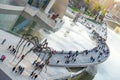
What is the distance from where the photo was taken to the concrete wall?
185ft

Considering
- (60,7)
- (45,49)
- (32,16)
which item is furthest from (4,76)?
(60,7)

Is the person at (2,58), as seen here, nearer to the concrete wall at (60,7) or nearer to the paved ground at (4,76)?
the paved ground at (4,76)

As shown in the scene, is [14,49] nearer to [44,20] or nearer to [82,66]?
[82,66]

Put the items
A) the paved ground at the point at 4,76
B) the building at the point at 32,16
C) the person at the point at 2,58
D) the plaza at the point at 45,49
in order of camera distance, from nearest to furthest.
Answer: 1. the paved ground at the point at 4,76
2. the person at the point at 2,58
3. the plaza at the point at 45,49
4. the building at the point at 32,16

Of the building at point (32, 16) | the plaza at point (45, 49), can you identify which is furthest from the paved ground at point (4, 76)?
the building at point (32, 16)

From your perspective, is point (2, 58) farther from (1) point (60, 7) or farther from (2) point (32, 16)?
(1) point (60, 7)

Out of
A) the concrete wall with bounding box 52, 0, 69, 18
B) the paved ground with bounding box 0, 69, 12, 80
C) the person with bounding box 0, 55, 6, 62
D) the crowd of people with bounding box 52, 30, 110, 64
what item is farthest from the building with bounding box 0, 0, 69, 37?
the paved ground with bounding box 0, 69, 12, 80

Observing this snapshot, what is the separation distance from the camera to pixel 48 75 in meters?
26.0

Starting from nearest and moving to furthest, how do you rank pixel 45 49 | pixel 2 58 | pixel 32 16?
pixel 2 58, pixel 45 49, pixel 32 16

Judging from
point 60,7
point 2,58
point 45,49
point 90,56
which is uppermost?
point 2,58

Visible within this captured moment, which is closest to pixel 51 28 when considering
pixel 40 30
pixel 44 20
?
pixel 44 20

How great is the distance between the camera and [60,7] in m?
57.1

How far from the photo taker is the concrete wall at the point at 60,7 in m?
56.3

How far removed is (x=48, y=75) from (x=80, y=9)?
6498 centimetres
